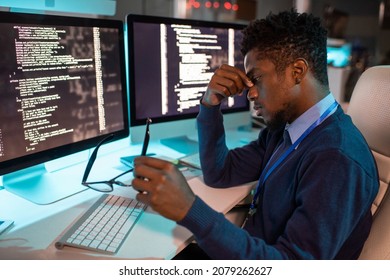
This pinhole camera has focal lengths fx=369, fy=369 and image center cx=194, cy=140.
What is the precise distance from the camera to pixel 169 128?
1365 millimetres

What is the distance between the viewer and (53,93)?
3.18ft

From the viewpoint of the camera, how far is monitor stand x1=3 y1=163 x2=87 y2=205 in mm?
961

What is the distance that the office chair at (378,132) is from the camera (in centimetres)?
87

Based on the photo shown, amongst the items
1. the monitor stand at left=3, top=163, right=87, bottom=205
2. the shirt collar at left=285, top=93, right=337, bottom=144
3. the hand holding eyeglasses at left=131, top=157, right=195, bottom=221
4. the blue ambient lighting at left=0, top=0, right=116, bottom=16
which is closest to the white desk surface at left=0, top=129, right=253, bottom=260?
the monitor stand at left=3, top=163, right=87, bottom=205

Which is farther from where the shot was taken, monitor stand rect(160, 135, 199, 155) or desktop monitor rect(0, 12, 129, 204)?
monitor stand rect(160, 135, 199, 155)

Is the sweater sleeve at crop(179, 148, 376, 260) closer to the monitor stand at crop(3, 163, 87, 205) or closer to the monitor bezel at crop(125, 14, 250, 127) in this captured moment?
the monitor stand at crop(3, 163, 87, 205)

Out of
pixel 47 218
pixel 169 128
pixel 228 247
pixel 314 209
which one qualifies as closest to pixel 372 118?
pixel 314 209

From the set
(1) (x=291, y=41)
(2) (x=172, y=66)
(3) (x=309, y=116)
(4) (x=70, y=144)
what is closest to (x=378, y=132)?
(3) (x=309, y=116)

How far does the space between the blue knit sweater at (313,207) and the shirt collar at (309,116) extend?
3cm

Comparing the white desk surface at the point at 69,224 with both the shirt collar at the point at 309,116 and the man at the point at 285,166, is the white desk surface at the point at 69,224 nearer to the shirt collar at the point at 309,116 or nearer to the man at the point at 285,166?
the man at the point at 285,166

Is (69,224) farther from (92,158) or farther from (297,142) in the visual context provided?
(297,142)

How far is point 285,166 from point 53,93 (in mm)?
620

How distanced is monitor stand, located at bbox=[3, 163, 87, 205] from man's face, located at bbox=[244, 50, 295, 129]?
1.74 ft
